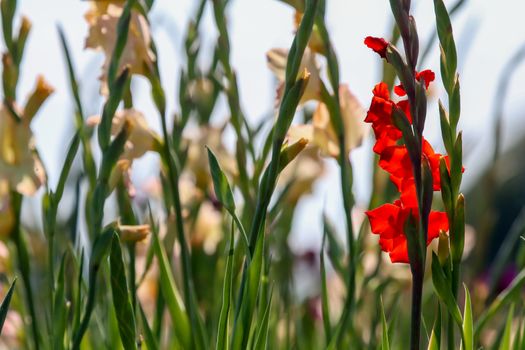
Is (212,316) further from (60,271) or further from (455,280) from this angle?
(455,280)

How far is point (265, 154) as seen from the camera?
0.74m

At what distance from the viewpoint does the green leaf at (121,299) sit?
0.56 m

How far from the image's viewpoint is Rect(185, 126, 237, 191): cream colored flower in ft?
3.67

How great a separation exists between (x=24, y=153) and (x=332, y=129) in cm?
26

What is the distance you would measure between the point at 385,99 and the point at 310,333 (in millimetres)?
776

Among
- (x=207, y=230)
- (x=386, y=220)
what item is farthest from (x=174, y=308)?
(x=207, y=230)

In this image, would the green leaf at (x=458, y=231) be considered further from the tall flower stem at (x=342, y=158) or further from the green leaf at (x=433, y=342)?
the tall flower stem at (x=342, y=158)

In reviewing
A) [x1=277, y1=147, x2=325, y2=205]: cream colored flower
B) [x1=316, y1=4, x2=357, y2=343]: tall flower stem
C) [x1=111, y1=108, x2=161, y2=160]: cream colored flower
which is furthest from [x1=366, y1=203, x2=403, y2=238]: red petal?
[x1=277, y1=147, x2=325, y2=205]: cream colored flower

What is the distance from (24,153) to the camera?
83 cm

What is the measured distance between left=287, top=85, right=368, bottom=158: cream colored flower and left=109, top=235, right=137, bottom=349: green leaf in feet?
0.84

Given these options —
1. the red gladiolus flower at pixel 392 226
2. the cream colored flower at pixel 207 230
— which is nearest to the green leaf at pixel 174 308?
the red gladiolus flower at pixel 392 226

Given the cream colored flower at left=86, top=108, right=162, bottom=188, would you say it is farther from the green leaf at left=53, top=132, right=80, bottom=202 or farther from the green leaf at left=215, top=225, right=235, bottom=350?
the green leaf at left=215, top=225, right=235, bottom=350

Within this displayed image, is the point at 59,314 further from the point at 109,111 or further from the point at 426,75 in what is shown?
the point at 426,75

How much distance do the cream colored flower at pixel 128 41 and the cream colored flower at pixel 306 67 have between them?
4.2 inches
